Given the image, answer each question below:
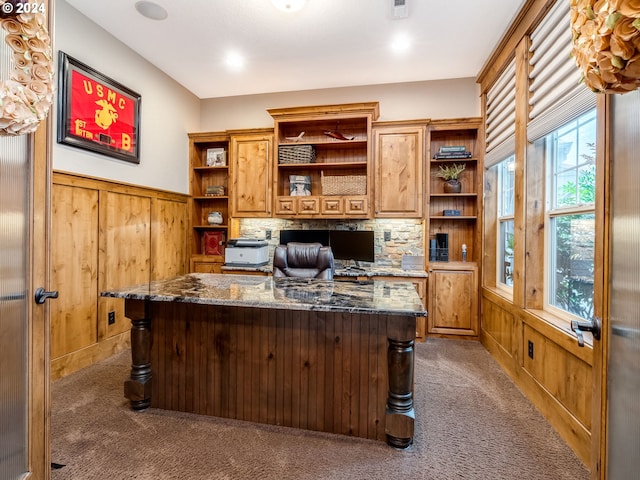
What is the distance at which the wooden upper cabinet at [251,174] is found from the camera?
4.28 meters

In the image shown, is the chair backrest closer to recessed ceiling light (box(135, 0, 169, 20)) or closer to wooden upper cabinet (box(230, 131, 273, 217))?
wooden upper cabinet (box(230, 131, 273, 217))

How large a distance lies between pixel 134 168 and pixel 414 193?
3.20m

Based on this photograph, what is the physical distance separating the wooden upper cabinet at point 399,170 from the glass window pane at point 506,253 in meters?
0.91

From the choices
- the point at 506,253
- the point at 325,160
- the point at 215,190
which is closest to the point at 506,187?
the point at 506,253

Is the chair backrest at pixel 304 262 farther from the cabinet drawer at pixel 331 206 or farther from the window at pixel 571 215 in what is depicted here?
the window at pixel 571 215

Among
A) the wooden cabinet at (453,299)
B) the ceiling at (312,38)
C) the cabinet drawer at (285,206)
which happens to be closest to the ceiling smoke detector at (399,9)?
the ceiling at (312,38)

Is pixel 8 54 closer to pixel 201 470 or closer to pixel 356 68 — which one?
pixel 201 470

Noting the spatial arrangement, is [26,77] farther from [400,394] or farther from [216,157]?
[216,157]

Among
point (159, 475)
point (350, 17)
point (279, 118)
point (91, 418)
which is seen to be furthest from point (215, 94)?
point (159, 475)

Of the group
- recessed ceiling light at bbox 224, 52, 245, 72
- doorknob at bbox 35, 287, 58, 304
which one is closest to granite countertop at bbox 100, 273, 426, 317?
doorknob at bbox 35, 287, 58, 304

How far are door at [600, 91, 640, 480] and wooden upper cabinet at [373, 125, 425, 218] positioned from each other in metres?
2.79

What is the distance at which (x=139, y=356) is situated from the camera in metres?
2.23

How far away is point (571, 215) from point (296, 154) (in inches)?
116

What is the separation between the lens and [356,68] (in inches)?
150
